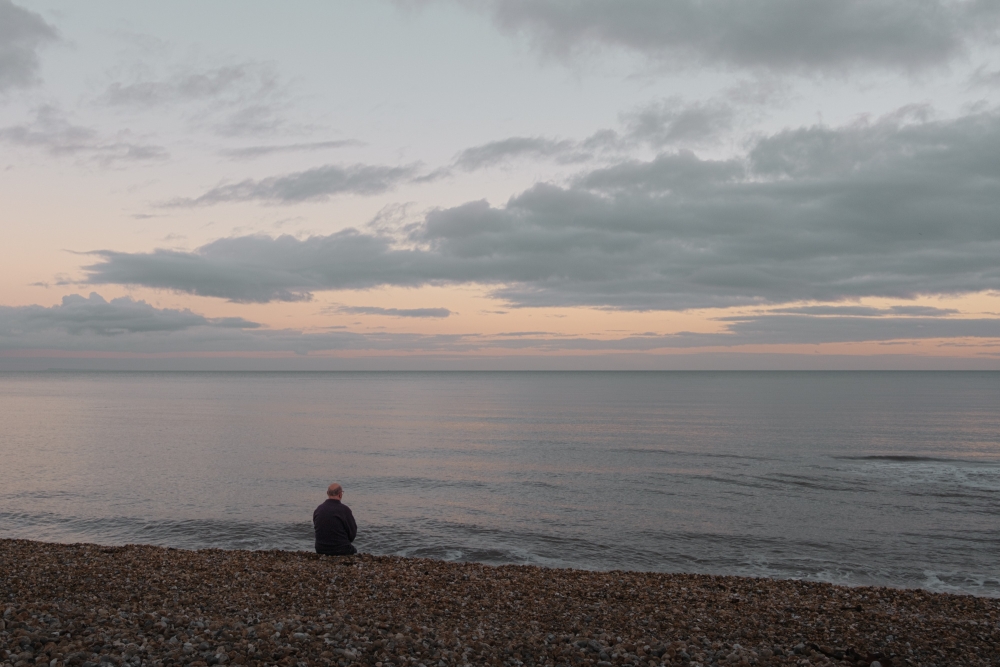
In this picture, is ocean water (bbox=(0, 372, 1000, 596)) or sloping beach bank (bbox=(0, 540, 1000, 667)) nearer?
sloping beach bank (bbox=(0, 540, 1000, 667))

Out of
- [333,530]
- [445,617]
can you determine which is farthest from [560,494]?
[445,617]

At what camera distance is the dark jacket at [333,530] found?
18.1 meters

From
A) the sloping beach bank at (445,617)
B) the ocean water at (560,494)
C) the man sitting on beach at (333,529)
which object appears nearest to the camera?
the sloping beach bank at (445,617)

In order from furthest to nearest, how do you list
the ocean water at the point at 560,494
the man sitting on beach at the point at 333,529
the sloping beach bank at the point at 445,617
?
1. the ocean water at the point at 560,494
2. the man sitting on beach at the point at 333,529
3. the sloping beach bank at the point at 445,617

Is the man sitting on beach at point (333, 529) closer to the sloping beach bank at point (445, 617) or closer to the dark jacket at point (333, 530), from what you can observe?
the dark jacket at point (333, 530)

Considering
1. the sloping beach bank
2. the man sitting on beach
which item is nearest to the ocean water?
the man sitting on beach

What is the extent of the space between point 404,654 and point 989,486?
33586 millimetres

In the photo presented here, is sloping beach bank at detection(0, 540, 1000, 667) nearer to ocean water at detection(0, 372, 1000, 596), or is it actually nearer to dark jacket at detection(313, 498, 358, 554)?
dark jacket at detection(313, 498, 358, 554)

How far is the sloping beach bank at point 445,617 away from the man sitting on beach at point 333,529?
192cm

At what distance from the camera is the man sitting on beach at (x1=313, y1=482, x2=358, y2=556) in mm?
18062

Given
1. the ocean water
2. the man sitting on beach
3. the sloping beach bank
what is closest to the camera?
the sloping beach bank

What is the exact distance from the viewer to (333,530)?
1809cm

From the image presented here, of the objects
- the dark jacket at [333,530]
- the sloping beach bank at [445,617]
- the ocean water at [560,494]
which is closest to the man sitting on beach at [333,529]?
the dark jacket at [333,530]

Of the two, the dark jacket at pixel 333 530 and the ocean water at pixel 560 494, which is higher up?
the dark jacket at pixel 333 530
